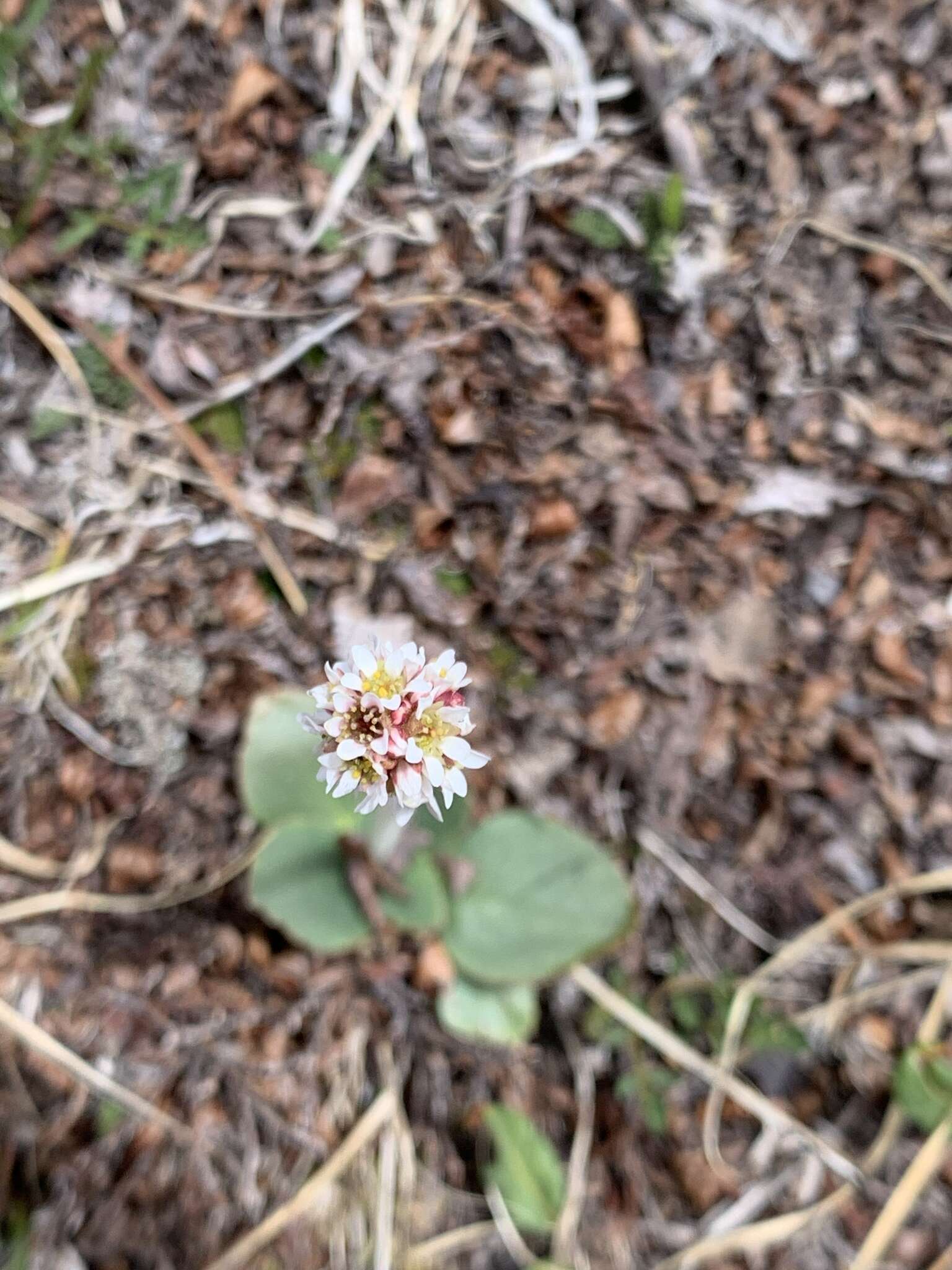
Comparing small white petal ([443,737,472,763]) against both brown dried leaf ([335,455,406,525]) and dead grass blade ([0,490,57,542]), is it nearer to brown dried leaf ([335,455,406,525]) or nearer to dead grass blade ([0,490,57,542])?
brown dried leaf ([335,455,406,525])

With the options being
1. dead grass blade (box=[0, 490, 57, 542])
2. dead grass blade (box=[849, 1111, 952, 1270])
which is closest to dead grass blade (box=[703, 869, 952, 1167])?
dead grass blade (box=[849, 1111, 952, 1270])

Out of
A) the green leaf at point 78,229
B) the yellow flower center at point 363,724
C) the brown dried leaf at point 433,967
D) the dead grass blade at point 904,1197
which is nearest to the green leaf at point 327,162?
the green leaf at point 78,229

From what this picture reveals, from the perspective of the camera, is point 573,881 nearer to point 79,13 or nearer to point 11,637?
point 11,637

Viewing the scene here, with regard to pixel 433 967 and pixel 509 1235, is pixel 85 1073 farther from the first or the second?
pixel 509 1235

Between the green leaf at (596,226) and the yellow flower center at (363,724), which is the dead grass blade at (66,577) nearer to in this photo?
the yellow flower center at (363,724)

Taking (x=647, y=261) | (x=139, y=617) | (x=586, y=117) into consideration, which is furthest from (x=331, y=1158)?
(x=586, y=117)

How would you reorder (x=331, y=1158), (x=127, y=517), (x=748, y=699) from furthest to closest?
(x=748, y=699) < (x=127, y=517) < (x=331, y=1158)
